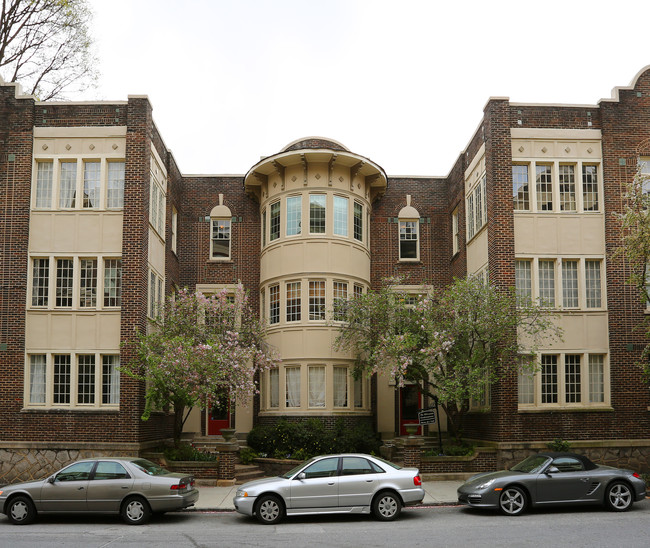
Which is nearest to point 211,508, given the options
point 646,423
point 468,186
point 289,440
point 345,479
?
point 345,479

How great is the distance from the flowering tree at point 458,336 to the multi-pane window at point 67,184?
9.49 metres

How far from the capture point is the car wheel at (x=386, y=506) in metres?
14.4

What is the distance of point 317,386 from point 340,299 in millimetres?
3056

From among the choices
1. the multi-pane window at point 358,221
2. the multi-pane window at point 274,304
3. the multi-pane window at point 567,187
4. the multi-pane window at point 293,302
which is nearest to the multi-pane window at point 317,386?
the multi-pane window at point 293,302

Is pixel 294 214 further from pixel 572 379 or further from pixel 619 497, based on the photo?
pixel 619 497

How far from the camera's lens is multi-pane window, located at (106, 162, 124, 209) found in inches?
855

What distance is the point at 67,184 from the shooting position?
21.8 m

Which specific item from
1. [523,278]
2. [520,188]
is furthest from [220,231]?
[523,278]

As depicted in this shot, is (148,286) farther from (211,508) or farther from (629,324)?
(629,324)

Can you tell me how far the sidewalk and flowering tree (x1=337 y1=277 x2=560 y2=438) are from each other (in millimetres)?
2277

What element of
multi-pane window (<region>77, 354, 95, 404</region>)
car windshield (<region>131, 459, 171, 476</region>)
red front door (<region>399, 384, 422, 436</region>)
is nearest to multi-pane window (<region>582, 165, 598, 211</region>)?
red front door (<region>399, 384, 422, 436</region>)

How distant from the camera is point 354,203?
2573cm

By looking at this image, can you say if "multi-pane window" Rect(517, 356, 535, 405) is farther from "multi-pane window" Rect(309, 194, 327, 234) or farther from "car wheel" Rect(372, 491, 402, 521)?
"multi-pane window" Rect(309, 194, 327, 234)

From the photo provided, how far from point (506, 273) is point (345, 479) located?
937 cm
